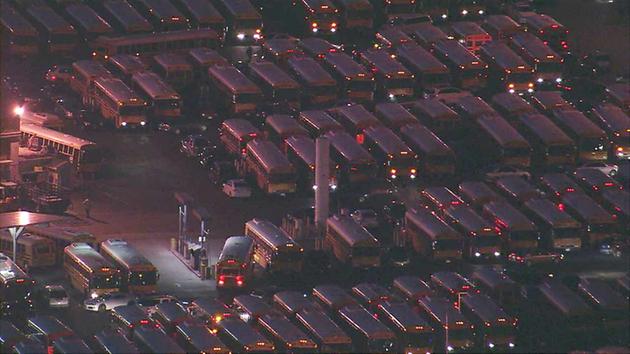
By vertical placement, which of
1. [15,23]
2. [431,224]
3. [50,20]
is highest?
[50,20]

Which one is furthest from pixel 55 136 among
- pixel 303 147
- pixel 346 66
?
pixel 346 66

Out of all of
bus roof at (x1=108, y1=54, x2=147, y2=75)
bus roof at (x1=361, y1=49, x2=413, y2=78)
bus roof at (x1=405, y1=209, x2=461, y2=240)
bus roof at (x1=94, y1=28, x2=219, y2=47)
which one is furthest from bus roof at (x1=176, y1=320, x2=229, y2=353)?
bus roof at (x1=94, y1=28, x2=219, y2=47)

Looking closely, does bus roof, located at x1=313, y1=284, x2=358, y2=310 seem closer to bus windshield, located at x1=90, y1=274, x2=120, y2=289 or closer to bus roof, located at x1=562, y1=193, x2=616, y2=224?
bus windshield, located at x1=90, y1=274, x2=120, y2=289

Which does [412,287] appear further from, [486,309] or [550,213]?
[550,213]

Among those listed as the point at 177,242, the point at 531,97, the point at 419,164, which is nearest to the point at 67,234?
the point at 177,242

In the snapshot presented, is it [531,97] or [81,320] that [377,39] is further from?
[81,320]

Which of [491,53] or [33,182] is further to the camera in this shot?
[491,53]

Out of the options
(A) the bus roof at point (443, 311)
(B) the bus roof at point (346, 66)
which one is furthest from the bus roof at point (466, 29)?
(A) the bus roof at point (443, 311)
